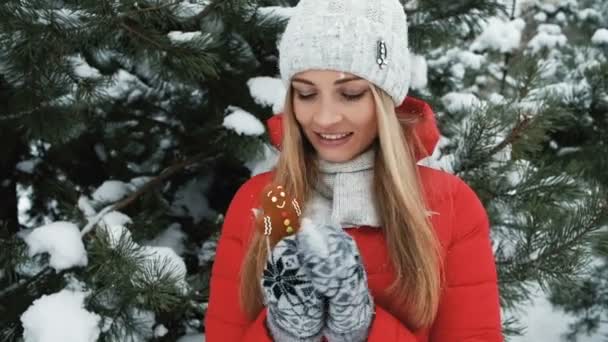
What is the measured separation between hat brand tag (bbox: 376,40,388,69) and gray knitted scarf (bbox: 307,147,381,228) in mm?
248

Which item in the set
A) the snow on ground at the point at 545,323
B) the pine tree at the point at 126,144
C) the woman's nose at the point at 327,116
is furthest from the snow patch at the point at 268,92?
the snow on ground at the point at 545,323

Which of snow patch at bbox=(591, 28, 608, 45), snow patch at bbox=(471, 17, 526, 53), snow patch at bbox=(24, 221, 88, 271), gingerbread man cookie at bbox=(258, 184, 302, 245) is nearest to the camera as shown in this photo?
gingerbread man cookie at bbox=(258, 184, 302, 245)

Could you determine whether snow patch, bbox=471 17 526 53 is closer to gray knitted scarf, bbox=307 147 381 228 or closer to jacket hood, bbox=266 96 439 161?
jacket hood, bbox=266 96 439 161

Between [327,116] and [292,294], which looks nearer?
[292,294]

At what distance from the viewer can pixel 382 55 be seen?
4.73ft

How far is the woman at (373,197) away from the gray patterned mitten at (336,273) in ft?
0.12

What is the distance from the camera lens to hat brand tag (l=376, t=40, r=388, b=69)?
4.71 feet

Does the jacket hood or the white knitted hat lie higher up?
the white knitted hat

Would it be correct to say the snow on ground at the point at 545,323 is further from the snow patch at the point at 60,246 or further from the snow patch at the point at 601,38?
the snow patch at the point at 60,246

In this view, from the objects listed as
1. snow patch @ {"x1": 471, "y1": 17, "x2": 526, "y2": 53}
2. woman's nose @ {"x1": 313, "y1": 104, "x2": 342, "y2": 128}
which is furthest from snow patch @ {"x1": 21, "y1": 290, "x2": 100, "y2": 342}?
snow patch @ {"x1": 471, "y1": 17, "x2": 526, "y2": 53}

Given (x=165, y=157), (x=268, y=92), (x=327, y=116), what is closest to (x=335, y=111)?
(x=327, y=116)

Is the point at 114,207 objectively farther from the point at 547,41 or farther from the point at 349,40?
the point at 547,41

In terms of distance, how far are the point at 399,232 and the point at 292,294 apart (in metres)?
0.37

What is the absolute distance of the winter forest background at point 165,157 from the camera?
4.94ft
